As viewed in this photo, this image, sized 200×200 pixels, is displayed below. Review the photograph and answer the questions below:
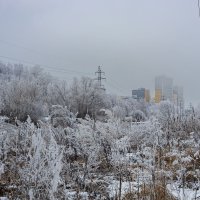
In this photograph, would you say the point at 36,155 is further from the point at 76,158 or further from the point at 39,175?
the point at 76,158

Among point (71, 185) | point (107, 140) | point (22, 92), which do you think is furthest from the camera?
point (22, 92)

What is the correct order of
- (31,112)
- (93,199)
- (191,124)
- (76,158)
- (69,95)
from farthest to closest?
(69,95) < (31,112) < (191,124) < (76,158) < (93,199)

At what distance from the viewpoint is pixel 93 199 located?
197 inches

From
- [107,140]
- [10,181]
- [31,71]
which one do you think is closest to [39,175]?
[10,181]


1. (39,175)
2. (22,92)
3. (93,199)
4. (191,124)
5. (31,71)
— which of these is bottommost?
(93,199)

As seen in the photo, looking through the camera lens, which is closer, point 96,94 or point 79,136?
point 79,136

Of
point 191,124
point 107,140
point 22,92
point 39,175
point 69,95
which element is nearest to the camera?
point 39,175

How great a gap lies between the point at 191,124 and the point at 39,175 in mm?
8559

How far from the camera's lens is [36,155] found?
414cm

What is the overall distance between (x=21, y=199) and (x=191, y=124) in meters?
8.50

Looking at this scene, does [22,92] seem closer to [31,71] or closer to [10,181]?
[10,181]

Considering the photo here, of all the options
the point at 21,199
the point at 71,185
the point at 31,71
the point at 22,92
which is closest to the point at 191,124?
the point at 71,185

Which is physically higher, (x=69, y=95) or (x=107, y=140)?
(x=69, y=95)

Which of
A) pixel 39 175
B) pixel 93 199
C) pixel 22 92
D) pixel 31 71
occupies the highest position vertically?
pixel 31 71
